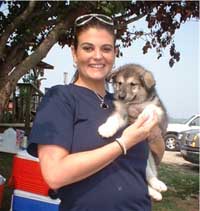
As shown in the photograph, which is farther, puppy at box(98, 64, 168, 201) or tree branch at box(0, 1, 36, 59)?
tree branch at box(0, 1, 36, 59)

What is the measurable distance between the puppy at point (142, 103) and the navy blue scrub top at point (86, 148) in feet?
1.32

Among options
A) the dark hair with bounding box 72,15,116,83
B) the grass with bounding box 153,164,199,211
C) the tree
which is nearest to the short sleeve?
the dark hair with bounding box 72,15,116,83

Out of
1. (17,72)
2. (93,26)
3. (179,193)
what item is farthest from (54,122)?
(179,193)

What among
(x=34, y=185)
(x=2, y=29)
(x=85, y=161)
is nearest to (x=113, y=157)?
(x=85, y=161)

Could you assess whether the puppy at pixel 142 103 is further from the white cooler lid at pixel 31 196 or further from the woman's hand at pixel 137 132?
the white cooler lid at pixel 31 196

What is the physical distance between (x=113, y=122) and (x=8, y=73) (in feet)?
9.13

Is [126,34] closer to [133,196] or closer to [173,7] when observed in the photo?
[173,7]

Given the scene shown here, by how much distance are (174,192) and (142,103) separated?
17.6 feet

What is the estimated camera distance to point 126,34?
6570 millimetres

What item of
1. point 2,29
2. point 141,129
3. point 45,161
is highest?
point 2,29

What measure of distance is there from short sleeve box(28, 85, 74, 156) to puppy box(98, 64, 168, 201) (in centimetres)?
50

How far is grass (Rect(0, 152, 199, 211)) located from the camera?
6463 mm

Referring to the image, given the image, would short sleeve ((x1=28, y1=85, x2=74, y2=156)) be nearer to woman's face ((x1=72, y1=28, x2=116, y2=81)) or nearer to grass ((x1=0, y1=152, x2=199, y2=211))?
woman's face ((x1=72, y1=28, x2=116, y2=81))

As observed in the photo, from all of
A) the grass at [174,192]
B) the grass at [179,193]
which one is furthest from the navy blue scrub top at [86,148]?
the grass at [179,193]
